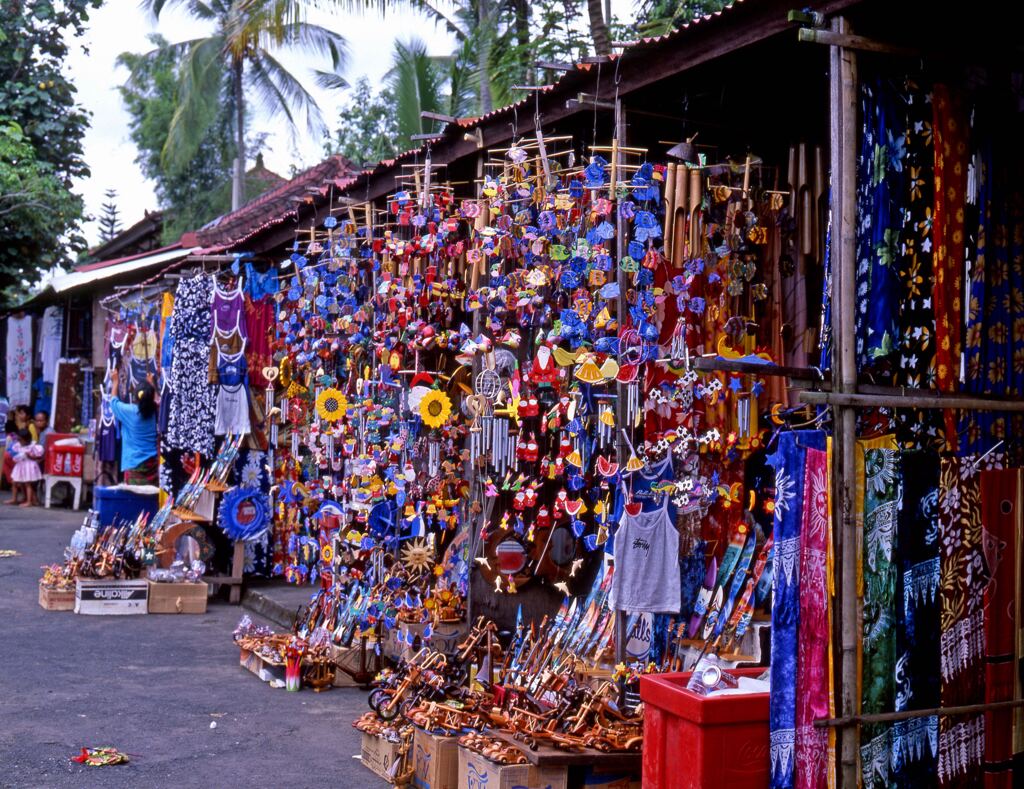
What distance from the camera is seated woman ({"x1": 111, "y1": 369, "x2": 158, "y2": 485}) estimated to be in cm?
1186

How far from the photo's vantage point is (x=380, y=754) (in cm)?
560

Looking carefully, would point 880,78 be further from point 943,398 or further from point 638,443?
point 638,443

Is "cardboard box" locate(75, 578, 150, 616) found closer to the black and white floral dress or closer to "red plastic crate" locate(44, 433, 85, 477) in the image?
the black and white floral dress

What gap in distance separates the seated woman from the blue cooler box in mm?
437

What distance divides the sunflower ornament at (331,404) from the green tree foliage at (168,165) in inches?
767

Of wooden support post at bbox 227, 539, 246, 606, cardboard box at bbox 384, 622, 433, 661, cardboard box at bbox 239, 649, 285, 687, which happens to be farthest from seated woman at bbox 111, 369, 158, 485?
cardboard box at bbox 384, 622, 433, 661

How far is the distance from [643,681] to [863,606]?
35.4 inches

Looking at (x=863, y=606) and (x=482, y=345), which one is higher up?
(x=482, y=345)

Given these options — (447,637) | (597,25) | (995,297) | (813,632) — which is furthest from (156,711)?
(597,25)

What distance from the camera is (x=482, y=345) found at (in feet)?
20.4

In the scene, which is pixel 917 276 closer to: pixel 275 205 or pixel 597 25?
pixel 597 25

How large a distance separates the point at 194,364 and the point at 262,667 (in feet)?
11.4

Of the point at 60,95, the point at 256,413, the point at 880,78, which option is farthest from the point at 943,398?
the point at 60,95

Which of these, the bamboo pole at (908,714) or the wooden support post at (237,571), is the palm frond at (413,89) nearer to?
the wooden support post at (237,571)
